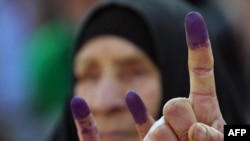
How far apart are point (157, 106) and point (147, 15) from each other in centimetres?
20

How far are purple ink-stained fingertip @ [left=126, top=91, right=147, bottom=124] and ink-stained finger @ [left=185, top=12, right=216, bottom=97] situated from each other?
0.10 metres

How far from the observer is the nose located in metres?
1.74

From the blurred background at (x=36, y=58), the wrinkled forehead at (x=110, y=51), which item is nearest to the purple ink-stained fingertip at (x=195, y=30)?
the wrinkled forehead at (x=110, y=51)

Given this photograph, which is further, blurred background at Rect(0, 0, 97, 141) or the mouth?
blurred background at Rect(0, 0, 97, 141)

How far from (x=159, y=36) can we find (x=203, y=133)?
756mm

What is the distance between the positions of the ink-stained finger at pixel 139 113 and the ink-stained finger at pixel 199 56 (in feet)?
0.32

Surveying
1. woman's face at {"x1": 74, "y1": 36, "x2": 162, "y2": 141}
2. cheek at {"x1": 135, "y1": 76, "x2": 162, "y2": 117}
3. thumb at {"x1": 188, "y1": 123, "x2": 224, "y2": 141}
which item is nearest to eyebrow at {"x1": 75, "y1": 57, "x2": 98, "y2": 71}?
woman's face at {"x1": 74, "y1": 36, "x2": 162, "y2": 141}

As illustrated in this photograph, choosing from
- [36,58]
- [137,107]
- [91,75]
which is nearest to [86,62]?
[91,75]

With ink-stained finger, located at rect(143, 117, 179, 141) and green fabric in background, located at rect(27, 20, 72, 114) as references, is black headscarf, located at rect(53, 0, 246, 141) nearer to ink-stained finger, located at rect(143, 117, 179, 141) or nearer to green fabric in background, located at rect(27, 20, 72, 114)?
ink-stained finger, located at rect(143, 117, 179, 141)

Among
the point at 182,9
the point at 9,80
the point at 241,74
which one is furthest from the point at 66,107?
the point at 9,80

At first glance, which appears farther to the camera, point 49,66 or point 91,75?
point 49,66

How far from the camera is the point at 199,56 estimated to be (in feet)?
3.56

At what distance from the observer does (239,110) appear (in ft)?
6.03

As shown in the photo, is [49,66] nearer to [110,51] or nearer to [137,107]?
→ [110,51]
